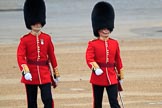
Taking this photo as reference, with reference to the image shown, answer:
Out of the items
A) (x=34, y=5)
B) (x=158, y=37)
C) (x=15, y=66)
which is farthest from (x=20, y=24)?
(x=34, y=5)

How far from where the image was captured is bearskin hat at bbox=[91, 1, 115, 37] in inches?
366

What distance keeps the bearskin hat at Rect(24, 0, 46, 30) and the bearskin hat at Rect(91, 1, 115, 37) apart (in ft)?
2.30

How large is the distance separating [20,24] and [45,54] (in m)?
15.7

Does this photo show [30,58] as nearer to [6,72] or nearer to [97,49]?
[97,49]

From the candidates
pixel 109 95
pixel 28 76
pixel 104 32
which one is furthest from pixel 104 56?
pixel 28 76

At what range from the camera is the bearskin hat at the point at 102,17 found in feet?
30.5

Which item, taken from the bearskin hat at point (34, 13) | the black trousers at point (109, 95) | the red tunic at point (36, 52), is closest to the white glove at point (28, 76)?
the red tunic at point (36, 52)

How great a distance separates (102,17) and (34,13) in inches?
36.6

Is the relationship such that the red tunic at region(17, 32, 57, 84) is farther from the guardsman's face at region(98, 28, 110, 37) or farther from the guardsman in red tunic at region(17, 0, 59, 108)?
the guardsman's face at region(98, 28, 110, 37)

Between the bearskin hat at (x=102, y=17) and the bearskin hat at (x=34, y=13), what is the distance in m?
0.70

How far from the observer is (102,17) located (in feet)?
30.7

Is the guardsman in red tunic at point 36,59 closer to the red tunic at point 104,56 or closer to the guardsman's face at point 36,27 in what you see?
the guardsman's face at point 36,27

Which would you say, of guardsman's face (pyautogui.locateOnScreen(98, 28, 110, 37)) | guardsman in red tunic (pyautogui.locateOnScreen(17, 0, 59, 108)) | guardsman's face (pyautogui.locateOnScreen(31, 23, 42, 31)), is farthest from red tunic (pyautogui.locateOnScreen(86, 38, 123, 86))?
guardsman's face (pyautogui.locateOnScreen(31, 23, 42, 31))

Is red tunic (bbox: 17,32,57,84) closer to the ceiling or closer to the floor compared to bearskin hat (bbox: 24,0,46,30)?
closer to the floor
